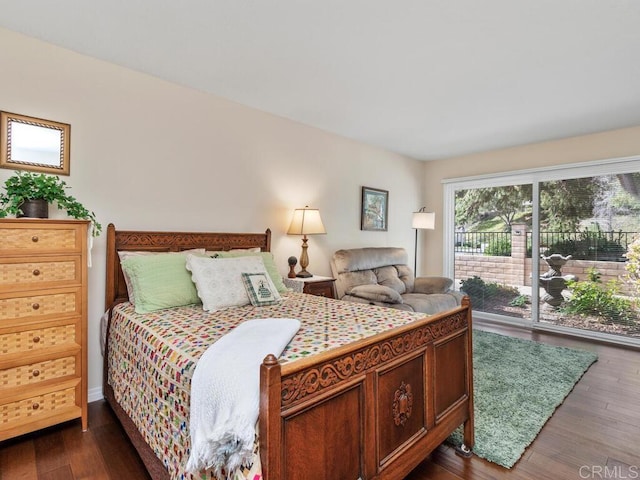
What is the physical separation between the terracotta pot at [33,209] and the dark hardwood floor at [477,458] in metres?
1.30

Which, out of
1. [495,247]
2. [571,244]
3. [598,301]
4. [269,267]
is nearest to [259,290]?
[269,267]

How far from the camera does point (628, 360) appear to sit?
11.0 feet

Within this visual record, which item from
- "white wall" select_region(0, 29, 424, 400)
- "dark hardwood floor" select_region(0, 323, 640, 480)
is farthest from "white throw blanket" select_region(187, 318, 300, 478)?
"white wall" select_region(0, 29, 424, 400)

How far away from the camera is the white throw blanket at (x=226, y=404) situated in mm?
1000

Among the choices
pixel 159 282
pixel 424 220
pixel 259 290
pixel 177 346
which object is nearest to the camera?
pixel 177 346

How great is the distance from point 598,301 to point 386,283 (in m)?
2.54

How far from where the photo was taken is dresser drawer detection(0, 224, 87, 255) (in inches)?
72.6

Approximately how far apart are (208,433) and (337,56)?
2.38 m

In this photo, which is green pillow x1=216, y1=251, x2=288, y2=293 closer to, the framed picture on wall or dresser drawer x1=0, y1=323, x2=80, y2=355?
dresser drawer x1=0, y1=323, x2=80, y2=355

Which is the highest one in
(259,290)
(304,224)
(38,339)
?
(304,224)

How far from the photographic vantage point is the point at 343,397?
121 centimetres

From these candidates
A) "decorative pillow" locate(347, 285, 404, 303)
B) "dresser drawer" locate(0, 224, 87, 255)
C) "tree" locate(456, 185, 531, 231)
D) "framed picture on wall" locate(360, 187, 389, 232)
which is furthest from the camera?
"tree" locate(456, 185, 531, 231)

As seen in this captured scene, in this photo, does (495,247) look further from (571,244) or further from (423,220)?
(423,220)

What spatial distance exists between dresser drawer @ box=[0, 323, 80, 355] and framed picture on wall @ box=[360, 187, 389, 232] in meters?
3.38
